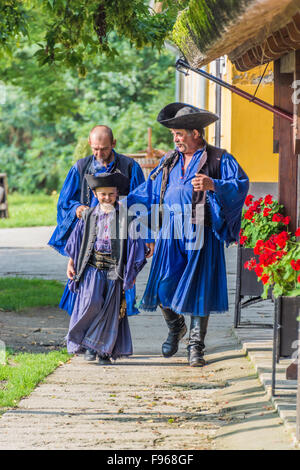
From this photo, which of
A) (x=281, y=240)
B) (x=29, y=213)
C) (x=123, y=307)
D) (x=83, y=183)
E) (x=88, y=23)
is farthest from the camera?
(x=29, y=213)

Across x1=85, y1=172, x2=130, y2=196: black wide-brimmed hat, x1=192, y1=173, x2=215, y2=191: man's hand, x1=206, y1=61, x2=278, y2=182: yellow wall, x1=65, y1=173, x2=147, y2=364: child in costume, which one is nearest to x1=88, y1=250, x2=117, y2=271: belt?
x1=65, y1=173, x2=147, y2=364: child in costume

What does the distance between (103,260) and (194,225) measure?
0.75m

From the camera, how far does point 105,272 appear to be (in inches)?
264

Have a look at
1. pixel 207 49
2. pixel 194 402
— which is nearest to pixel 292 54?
pixel 207 49

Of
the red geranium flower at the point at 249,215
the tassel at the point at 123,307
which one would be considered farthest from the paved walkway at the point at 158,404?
the red geranium flower at the point at 249,215

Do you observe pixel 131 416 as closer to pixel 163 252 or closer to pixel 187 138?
pixel 163 252

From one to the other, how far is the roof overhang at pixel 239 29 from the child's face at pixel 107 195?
1.15m

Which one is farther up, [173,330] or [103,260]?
[103,260]

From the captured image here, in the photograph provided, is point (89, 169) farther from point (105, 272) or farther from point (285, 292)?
point (285, 292)

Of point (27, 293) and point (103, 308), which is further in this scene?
point (27, 293)

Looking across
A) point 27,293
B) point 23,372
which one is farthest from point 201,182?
point 27,293

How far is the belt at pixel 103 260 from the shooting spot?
6691 mm

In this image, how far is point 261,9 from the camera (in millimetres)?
3885
